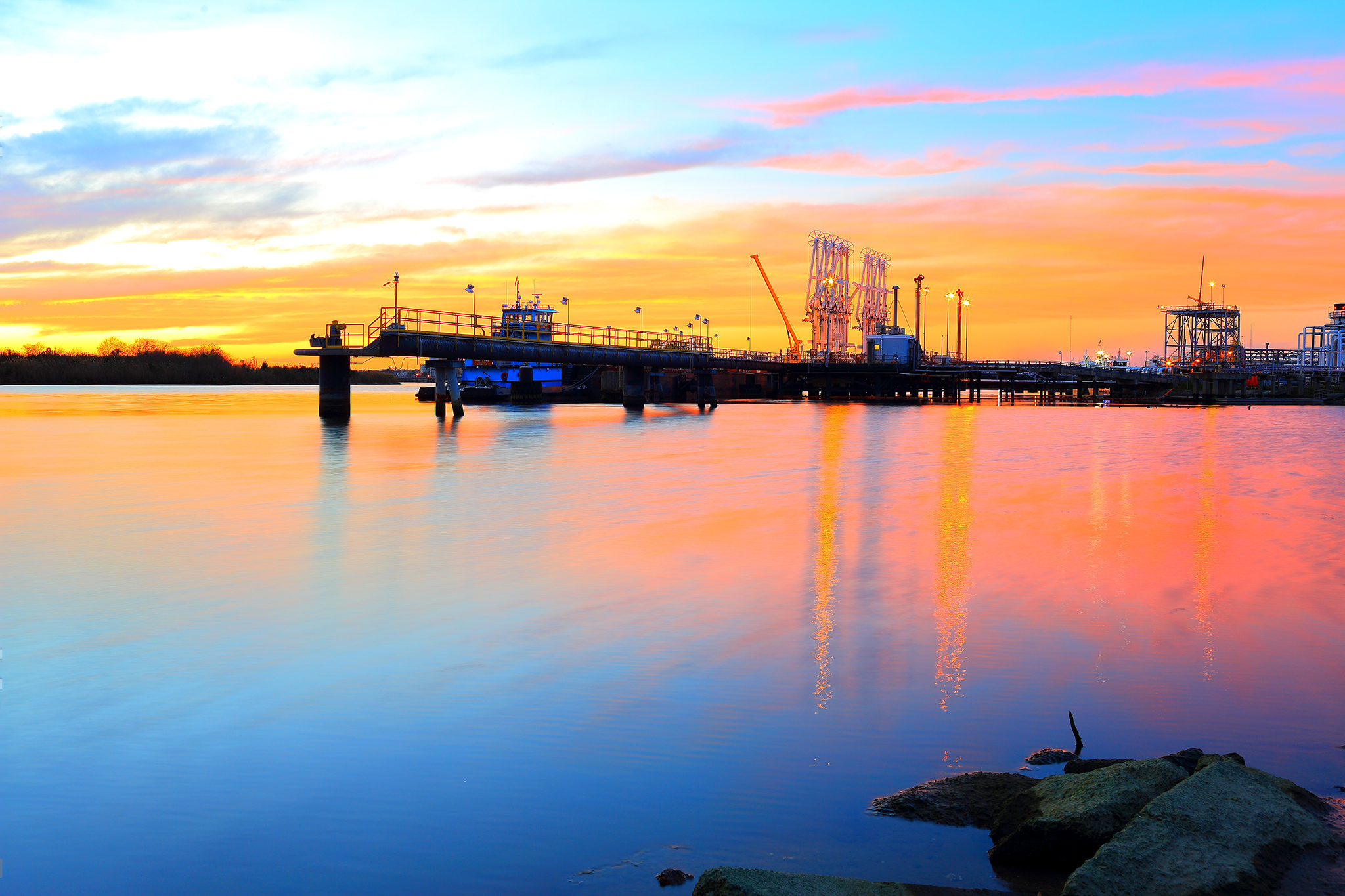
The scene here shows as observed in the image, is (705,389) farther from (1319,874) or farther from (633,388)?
(1319,874)

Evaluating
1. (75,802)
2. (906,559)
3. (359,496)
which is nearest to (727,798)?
(75,802)

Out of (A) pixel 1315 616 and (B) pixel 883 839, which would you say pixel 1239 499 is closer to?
(A) pixel 1315 616

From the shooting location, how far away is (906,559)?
1858cm

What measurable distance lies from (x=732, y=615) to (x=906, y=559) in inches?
241

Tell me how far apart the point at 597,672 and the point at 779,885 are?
599cm

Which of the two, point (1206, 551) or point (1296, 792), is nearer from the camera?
point (1296, 792)

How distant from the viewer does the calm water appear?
658 centimetres

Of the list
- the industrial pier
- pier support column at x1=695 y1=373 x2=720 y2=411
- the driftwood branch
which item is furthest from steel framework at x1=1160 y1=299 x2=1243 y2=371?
the driftwood branch

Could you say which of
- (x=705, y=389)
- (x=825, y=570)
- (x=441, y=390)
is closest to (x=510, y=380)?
(x=705, y=389)

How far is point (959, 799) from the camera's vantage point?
6859 millimetres

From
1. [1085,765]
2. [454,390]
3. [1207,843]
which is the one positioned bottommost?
[1085,765]

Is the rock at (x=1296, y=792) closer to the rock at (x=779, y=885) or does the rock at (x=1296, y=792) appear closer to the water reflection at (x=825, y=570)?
the rock at (x=779, y=885)

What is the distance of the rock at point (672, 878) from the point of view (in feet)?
19.5

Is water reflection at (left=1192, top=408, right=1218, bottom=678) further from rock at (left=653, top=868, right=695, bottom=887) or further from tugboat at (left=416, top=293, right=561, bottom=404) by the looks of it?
tugboat at (left=416, top=293, right=561, bottom=404)
